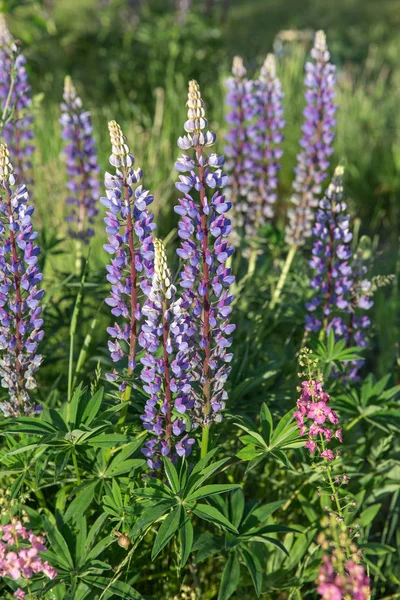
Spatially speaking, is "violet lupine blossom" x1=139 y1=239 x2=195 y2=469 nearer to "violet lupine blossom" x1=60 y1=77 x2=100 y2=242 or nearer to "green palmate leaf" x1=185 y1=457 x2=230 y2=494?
"green palmate leaf" x1=185 y1=457 x2=230 y2=494

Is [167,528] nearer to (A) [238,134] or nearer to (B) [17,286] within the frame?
(B) [17,286]

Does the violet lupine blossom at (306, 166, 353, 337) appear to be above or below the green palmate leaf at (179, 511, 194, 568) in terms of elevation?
above

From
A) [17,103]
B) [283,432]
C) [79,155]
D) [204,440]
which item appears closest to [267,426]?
[283,432]

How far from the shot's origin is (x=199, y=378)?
2041 mm

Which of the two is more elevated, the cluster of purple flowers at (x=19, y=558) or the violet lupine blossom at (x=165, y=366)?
the violet lupine blossom at (x=165, y=366)

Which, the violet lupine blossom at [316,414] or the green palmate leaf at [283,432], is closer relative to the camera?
the violet lupine blossom at [316,414]

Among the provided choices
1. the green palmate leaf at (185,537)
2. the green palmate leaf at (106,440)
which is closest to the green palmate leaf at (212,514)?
the green palmate leaf at (185,537)

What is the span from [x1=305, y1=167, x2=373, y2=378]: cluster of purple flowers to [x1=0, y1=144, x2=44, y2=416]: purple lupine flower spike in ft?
3.47

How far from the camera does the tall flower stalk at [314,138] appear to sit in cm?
314

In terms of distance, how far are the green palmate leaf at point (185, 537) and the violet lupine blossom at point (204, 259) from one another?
0.28 metres

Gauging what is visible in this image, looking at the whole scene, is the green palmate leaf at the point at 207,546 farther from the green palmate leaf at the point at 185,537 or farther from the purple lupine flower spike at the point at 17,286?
the purple lupine flower spike at the point at 17,286

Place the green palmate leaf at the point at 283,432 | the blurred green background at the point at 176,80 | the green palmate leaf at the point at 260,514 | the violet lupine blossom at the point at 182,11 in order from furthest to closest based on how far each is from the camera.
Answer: the violet lupine blossom at the point at 182,11
the blurred green background at the point at 176,80
the green palmate leaf at the point at 260,514
the green palmate leaf at the point at 283,432

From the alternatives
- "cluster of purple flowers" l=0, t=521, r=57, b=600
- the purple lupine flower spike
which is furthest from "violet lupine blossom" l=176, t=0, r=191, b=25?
"cluster of purple flowers" l=0, t=521, r=57, b=600

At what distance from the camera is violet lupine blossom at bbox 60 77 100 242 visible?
3219 millimetres
